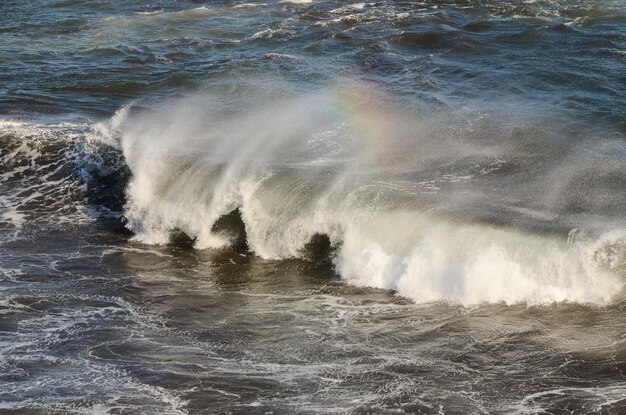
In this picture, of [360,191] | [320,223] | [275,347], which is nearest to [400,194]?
[360,191]

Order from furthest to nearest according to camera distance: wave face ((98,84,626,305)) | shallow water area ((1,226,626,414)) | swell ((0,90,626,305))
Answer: swell ((0,90,626,305)) < wave face ((98,84,626,305)) < shallow water area ((1,226,626,414))

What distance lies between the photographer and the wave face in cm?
1516

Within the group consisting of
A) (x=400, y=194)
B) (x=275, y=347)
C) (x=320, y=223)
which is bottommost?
(x=275, y=347)

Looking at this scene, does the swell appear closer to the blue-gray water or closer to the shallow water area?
the blue-gray water

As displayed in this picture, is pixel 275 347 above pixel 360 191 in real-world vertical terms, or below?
below

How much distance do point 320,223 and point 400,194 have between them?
169cm

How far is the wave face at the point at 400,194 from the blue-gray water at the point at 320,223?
6 centimetres

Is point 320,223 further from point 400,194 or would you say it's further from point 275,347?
point 275,347

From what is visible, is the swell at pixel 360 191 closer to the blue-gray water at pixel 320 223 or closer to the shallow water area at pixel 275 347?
the blue-gray water at pixel 320 223

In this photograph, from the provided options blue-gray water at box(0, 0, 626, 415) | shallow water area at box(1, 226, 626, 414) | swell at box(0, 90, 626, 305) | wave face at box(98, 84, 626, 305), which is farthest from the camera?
swell at box(0, 90, 626, 305)

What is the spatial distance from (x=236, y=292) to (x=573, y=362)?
545cm

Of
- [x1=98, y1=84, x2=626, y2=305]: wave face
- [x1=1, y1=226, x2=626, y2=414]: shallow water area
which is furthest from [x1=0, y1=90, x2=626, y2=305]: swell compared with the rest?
[x1=1, y1=226, x2=626, y2=414]: shallow water area

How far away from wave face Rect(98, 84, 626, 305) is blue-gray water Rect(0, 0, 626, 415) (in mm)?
57

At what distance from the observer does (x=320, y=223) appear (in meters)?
17.2
